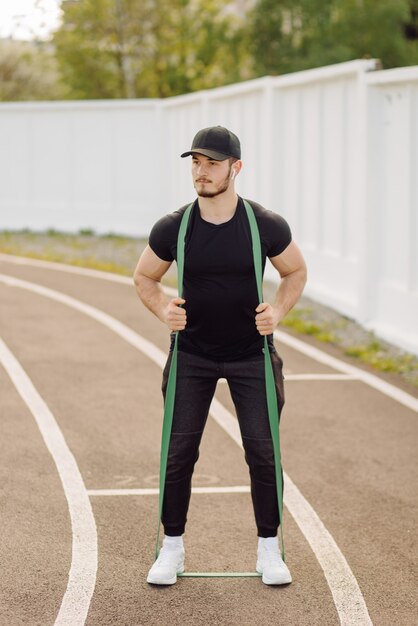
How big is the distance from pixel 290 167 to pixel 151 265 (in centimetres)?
1010

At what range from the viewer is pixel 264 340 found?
18.8 feet

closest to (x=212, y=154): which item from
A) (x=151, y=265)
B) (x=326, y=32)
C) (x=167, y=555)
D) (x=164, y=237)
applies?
(x=164, y=237)

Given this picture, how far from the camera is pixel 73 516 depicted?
267 inches

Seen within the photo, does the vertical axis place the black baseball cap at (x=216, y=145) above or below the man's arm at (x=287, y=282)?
above

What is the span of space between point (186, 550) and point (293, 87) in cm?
1013

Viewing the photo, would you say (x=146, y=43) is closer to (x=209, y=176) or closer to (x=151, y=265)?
(x=151, y=265)

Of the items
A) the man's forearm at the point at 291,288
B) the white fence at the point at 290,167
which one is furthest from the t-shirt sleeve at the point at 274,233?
the white fence at the point at 290,167

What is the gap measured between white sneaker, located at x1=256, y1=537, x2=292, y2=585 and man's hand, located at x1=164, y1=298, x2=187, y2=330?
116cm

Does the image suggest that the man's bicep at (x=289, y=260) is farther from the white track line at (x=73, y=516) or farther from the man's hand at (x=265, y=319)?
the white track line at (x=73, y=516)

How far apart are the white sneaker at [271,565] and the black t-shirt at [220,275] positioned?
3.10ft

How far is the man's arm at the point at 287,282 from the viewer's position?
5.59 metres

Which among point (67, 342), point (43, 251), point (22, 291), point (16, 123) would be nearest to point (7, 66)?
point (16, 123)

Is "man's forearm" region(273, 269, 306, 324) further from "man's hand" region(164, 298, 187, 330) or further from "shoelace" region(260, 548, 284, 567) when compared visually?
"shoelace" region(260, 548, 284, 567)

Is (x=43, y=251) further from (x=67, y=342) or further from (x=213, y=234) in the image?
(x=213, y=234)
